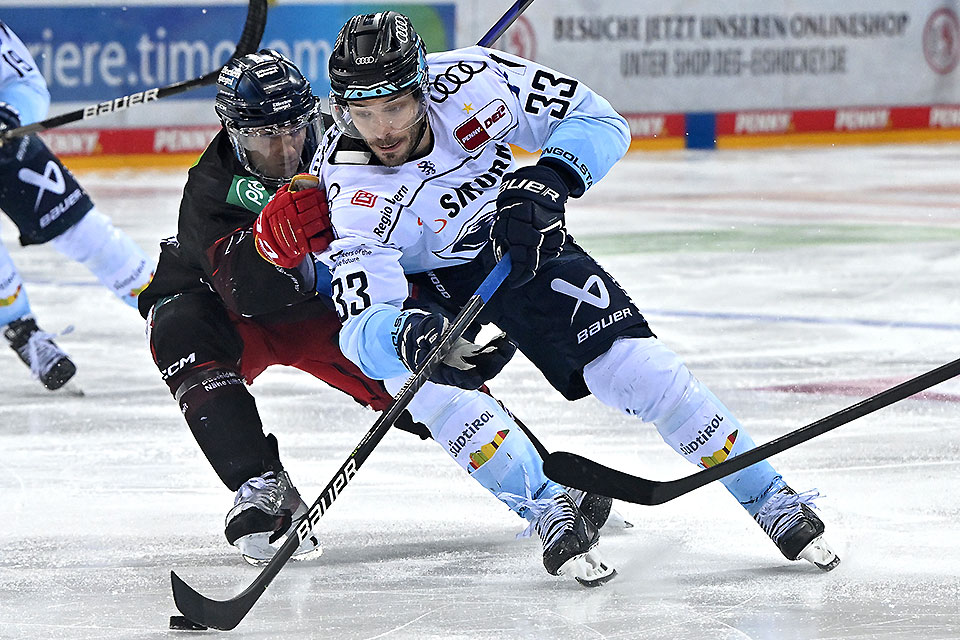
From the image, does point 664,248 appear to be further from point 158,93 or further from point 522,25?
point 522,25

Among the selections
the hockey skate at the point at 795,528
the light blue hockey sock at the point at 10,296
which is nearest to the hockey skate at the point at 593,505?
the hockey skate at the point at 795,528

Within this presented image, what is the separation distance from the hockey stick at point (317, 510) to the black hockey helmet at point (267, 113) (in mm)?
629

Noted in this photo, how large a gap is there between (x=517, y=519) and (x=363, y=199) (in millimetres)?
794

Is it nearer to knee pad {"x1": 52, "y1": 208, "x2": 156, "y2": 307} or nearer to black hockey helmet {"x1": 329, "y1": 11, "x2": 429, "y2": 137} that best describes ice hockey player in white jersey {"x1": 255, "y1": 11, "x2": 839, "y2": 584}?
black hockey helmet {"x1": 329, "y1": 11, "x2": 429, "y2": 137}

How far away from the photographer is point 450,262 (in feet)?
9.48

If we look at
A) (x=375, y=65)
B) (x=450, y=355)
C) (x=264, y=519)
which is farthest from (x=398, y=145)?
(x=264, y=519)

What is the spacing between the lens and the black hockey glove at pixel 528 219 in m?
2.54

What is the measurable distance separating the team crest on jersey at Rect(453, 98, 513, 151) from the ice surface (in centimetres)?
77

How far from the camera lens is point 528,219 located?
2541mm

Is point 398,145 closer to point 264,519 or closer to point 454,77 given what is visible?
point 454,77

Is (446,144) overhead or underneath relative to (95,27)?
overhead

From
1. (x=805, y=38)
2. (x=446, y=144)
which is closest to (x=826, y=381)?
(x=446, y=144)

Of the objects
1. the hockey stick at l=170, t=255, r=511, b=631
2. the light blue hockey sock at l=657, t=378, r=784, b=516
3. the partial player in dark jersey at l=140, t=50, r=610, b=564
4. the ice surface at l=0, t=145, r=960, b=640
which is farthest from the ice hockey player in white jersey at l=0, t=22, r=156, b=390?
the light blue hockey sock at l=657, t=378, r=784, b=516

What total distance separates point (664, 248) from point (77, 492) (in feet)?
13.2
